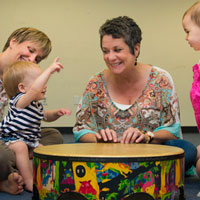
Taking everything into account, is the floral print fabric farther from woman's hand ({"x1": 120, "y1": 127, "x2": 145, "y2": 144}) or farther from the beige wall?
the beige wall

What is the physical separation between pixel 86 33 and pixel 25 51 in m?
4.22

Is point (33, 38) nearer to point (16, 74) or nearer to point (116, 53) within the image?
point (16, 74)

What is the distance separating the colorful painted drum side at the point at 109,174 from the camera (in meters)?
1.25

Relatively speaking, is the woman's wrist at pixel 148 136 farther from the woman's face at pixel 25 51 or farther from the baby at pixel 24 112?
the woman's face at pixel 25 51

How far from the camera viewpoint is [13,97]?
2.14 meters

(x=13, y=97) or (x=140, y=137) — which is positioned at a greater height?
(x=13, y=97)

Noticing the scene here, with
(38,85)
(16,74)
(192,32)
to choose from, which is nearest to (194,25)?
(192,32)

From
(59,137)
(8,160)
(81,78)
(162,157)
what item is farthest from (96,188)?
(81,78)

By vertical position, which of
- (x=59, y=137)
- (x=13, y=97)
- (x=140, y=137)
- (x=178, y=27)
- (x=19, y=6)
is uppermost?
(x=19, y=6)

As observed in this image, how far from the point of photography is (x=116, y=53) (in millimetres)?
2115

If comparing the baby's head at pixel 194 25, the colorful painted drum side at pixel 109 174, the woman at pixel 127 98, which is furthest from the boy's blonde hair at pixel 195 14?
the colorful painted drum side at pixel 109 174

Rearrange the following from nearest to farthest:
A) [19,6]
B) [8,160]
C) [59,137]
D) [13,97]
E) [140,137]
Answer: [140,137] < [8,160] < [13,97] < [59,137] < [19,6]

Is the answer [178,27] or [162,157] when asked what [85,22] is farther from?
[162,157]

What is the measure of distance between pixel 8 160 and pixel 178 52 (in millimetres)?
5178
